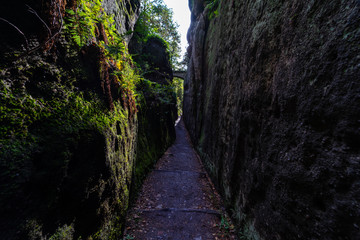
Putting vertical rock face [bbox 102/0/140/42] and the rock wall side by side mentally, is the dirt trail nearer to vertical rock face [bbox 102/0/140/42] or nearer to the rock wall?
the rock wall

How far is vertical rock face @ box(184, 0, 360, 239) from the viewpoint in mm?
1556

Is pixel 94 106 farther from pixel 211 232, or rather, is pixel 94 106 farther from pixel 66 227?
pixel 211 232

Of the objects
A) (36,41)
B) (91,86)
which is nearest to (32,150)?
(36,41)

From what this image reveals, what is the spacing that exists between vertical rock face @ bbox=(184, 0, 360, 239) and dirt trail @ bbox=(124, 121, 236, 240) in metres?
0.77

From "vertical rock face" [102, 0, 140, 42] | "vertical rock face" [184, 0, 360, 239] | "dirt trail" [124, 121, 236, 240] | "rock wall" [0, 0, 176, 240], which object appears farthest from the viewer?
"vertical rock face" [102, 0, 140, 42]

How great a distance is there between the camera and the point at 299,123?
2184 mm

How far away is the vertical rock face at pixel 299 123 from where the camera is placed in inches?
61.2

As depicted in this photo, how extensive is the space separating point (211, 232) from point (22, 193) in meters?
4.18

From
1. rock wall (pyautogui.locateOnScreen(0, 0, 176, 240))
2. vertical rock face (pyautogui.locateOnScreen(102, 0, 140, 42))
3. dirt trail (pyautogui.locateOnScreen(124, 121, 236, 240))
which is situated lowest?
dirt trail (pyautogui.locateOnScreen(124, 121, 236, 240))

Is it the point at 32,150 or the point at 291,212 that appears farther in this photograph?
the point at 291,212

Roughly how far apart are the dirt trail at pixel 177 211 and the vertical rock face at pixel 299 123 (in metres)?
0.77

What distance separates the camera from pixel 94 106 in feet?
8.64

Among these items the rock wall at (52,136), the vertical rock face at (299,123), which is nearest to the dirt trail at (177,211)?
the vertical rock face at (299,123)

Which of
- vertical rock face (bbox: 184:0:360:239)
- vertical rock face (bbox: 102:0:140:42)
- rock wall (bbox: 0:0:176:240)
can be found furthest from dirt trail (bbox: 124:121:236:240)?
vertical rock face (bbox: 102:0:140:42)
